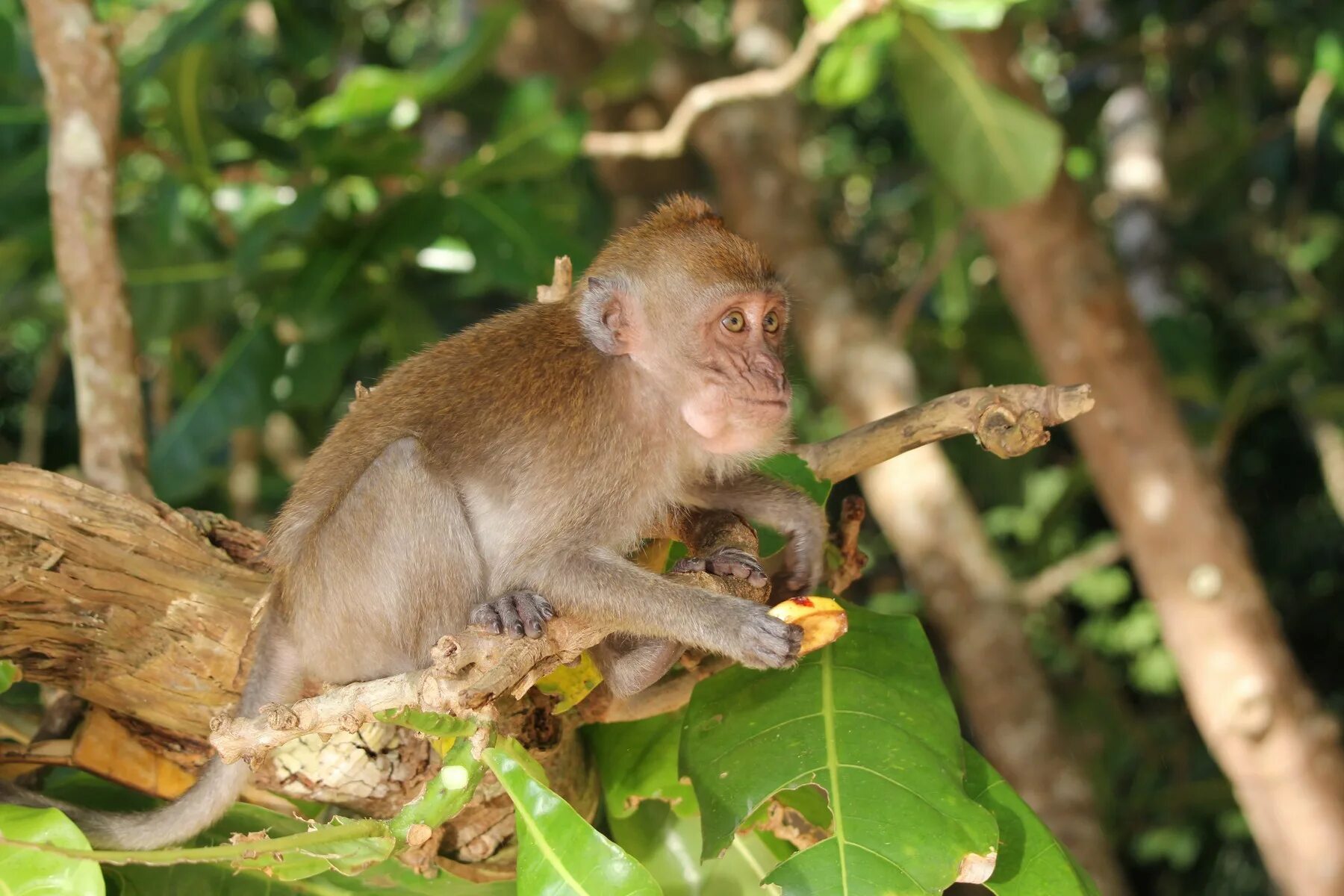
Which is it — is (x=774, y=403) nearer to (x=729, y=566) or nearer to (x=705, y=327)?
(x=705, y=327)

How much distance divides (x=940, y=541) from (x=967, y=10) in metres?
1.89

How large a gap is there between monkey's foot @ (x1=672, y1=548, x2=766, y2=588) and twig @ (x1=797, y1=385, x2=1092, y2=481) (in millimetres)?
306

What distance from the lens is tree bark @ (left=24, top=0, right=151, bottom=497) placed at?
3.12m

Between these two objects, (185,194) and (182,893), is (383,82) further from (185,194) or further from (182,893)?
(182,893)

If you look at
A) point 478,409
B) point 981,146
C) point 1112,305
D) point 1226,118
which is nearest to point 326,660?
point 478,409

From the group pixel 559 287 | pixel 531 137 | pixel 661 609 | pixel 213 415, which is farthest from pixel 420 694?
pixel 531 137

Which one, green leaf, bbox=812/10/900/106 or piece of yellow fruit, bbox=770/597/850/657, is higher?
green leaf, bbox=812/10/900/106

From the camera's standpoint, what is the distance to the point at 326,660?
97.0 inches

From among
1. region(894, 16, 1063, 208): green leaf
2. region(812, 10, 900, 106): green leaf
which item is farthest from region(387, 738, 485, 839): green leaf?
region(812, 10, 900, 106): green leaf

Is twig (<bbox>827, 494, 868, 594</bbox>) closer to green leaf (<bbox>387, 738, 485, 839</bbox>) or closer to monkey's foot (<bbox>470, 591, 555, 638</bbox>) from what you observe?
monkey's foot (<bbox>470, 591, 555, 638</bbox>)

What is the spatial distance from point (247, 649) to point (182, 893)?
482 mm

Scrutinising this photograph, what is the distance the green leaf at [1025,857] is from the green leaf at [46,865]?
4.95ft

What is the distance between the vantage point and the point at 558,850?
205 cm

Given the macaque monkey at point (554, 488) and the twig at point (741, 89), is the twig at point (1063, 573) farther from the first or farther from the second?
the macaque monkey at point (554, 488)
